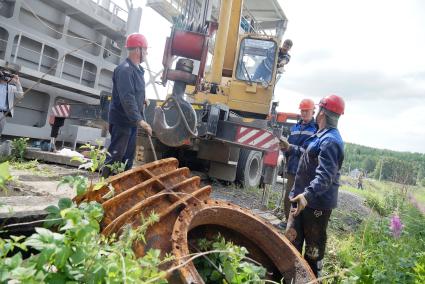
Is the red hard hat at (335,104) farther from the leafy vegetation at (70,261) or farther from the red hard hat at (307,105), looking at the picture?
the leafy vegetation at (70,261)

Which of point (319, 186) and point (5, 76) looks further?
point (5, 76)

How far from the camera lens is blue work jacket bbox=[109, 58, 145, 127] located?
Result: 342 centimetres

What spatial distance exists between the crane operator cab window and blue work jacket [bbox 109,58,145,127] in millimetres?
3546

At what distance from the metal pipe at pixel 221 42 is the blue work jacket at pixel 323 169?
126 inches

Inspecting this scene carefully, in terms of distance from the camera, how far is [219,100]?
23.2ft

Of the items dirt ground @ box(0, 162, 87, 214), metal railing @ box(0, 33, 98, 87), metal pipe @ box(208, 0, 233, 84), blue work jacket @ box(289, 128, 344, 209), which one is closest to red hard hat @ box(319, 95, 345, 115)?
blue work jacket @ box(289, 128, 344, 209)

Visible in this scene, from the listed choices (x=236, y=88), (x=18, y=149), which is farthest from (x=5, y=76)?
(x=236, y=88)

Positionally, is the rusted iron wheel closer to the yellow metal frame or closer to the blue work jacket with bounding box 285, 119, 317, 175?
the blue work jacket with bounding box 285, 119, 317, 175

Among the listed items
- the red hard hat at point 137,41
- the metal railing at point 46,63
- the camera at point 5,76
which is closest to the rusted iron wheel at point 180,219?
the red hard hat at point 137,41

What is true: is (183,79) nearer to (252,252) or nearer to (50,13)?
(252,252)

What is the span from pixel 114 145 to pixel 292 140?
233cm

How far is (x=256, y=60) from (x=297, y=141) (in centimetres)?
289

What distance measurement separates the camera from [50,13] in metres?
12.5

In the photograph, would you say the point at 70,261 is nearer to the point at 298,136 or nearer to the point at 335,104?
the point at 335,104
